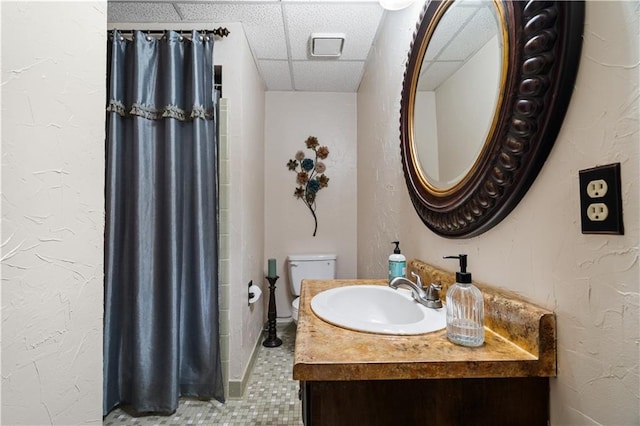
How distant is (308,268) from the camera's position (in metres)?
2.46

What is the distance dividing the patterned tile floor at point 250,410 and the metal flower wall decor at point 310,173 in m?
1.25

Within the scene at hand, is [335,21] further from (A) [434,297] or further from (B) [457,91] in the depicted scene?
(A) [434,297]

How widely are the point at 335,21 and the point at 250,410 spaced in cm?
223

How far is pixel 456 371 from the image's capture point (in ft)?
1.77

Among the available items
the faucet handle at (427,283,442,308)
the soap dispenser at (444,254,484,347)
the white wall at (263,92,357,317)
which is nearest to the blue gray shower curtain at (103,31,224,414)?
the white wall at (263,92,357,317)

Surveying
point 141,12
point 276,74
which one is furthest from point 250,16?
point 276,74

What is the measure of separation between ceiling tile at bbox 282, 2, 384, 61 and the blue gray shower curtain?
524 mm

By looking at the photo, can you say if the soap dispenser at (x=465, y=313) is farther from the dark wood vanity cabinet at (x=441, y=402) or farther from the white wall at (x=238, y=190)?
the white wall at (x=238, y=190)

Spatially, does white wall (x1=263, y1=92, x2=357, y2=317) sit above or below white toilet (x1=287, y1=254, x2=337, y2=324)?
above

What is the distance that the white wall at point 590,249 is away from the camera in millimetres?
421

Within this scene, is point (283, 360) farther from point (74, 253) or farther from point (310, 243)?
point (74, 253)

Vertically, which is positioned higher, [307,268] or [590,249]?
[590,249]

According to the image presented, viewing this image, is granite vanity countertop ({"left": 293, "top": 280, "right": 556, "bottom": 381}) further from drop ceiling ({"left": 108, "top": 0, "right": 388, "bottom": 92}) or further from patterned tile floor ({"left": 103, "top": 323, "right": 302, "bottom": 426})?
drop ceiling ({"left": 108, "top": 0, "right": 388, "bottom": 92})

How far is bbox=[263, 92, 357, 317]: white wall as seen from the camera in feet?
8.59
